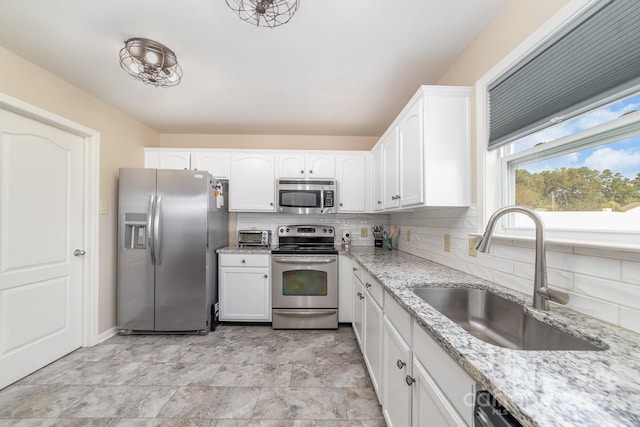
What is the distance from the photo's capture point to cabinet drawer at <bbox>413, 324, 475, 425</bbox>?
0.66 metres

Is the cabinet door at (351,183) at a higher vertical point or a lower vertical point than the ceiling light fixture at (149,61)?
lower

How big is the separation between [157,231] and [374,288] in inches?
87.3

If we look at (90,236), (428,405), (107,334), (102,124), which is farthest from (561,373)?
(102,124)

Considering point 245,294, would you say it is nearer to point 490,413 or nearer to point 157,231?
point 157,231

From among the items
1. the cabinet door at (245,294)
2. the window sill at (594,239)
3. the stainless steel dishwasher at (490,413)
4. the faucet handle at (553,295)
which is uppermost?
the window sill at (594,239)

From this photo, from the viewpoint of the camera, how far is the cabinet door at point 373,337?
154 centimetres

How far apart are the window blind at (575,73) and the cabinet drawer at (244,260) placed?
237 centimetres

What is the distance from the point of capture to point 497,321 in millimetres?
1225

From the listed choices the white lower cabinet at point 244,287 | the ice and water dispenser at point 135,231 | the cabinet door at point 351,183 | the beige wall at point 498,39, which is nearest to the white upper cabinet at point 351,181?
the cabinet door at point 351,183

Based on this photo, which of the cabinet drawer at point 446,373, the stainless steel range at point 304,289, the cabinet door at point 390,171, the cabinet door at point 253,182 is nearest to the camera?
the cabinet drawer at point 446,373

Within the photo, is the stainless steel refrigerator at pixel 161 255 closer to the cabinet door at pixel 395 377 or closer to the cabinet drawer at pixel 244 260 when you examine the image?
the cabinet drawer at pixel 244 260

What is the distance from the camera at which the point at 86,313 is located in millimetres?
2320

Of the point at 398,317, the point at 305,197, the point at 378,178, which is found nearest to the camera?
the point at 398,317

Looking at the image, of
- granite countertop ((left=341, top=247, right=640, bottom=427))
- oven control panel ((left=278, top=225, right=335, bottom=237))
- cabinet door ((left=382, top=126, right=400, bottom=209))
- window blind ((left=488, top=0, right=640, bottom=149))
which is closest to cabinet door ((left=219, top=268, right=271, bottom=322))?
oven control panel ((left=278, top=225, right=335, bottom=237))
